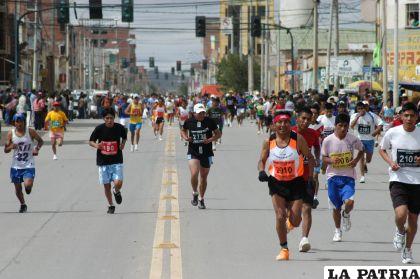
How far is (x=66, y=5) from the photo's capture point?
43.6 m

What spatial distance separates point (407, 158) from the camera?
39.4ft

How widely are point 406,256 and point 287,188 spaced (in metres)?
1.46

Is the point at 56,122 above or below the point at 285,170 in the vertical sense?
below

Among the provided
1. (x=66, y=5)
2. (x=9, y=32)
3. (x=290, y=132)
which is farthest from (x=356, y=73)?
(x=290, y=132)

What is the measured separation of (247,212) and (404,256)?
5.62 m

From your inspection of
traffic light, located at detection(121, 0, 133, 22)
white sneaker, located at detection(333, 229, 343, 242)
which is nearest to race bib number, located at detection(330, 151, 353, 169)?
white sneaker, located at detection(333, 229, 343, 242)

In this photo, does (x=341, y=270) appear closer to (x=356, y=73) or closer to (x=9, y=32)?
(x=356, y=73)

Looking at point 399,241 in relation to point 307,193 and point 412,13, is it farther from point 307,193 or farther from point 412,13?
point 412,13

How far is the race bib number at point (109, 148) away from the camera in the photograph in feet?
56.5

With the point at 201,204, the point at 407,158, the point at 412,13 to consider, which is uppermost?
the point at 412,13

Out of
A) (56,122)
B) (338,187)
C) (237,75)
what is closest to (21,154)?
(338,187)

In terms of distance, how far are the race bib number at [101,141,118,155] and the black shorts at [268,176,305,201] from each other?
546cm

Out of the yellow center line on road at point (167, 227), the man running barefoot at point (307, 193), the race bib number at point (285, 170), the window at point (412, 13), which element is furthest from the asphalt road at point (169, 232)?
the window at point (412, 13)

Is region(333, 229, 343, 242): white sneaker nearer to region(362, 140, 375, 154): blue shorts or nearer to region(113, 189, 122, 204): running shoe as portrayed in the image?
region(113, 189, 122, 204): running shoe
